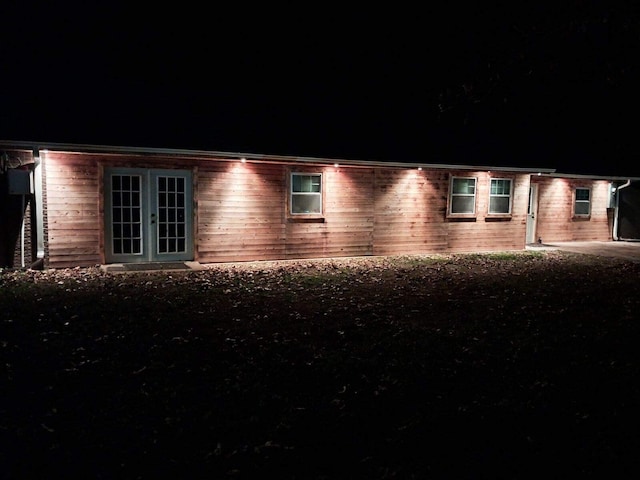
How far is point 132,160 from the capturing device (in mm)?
11055

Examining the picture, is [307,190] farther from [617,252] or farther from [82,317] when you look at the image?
[617,252]

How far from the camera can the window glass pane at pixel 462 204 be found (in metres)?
14.6

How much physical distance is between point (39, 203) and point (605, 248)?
652 inches

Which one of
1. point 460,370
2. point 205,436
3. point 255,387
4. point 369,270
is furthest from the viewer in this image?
point 369,270

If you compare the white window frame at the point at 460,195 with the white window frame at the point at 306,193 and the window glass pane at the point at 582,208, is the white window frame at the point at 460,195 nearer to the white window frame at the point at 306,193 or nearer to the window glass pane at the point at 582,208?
the white window frame at the point at 306,193

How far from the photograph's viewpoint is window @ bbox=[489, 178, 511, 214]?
15.1m

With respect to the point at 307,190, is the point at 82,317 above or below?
below

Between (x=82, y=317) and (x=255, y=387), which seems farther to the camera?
(x=82, y=317)

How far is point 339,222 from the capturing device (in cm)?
1317

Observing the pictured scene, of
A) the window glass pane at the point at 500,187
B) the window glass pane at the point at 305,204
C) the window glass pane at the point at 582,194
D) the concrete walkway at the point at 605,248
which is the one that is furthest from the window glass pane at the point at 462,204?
the window glass pane at the point at 582,194

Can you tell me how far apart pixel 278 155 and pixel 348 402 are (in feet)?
27.9

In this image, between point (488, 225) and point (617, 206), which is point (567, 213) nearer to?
point (617, 206)

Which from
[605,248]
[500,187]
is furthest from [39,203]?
[605,248]

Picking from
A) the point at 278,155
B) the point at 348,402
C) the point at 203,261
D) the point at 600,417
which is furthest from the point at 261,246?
the point at 600,417
